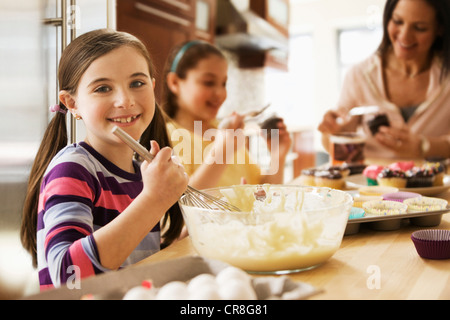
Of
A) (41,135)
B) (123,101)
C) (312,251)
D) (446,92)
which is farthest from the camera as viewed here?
(446,92)

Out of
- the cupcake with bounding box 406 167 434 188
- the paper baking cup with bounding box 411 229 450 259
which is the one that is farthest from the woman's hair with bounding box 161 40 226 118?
the paper baking cup with bounding box 411 229 450 259

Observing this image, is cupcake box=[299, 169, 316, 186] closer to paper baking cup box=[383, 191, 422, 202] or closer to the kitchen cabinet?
paper baking cup box=[383, 191, 422, 202]

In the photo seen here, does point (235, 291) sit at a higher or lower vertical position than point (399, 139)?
lower

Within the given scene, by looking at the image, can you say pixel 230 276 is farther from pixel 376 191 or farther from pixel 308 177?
pixel 308 177

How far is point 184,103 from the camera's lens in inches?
66.2

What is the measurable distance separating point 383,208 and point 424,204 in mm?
90

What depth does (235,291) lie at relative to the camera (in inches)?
17.1

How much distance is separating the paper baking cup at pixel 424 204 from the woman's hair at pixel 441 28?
4.68ft

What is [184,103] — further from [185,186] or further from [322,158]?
[322,158]

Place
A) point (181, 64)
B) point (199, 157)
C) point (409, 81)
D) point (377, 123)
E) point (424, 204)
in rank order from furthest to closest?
1. point (409, 81)
2. point (377, 123)
3. point (181, 64)
4. point (199, 157)
5. point (424, 204)

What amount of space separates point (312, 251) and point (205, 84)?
1.14 meters

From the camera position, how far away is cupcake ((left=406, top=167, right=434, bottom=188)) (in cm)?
121

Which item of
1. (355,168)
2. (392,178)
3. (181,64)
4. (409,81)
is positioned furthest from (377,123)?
(181,64)
